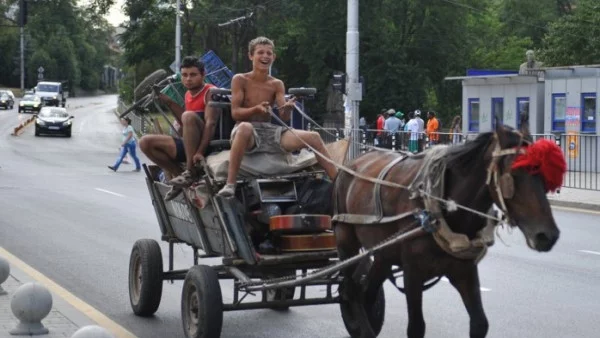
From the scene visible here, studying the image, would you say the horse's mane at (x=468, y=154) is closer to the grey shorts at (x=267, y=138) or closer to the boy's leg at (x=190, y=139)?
the grey shorts at (x=267, y=138)

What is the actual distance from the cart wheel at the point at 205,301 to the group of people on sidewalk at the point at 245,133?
2.19 feet

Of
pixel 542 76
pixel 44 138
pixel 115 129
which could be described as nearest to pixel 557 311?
pixel 542 76

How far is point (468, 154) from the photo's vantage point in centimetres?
682

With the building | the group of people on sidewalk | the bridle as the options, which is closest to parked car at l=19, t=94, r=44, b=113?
the building

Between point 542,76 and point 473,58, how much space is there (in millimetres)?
38181

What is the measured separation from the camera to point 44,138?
5369 centimetres

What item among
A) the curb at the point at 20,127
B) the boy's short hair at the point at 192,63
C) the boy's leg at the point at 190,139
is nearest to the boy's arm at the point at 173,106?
the boy's short hair at the point at 192,63

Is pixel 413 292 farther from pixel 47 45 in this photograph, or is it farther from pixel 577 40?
pixel 47 45

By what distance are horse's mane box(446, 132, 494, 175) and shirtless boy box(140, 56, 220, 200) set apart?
2.71 m

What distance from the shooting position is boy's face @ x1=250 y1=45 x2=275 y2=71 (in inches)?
342

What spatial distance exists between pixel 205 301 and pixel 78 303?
2650 millimetres

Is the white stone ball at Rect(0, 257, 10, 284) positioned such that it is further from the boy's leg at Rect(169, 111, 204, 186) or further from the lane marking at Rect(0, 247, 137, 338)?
the boy's leg at Rect(169, 111, 204, 186)

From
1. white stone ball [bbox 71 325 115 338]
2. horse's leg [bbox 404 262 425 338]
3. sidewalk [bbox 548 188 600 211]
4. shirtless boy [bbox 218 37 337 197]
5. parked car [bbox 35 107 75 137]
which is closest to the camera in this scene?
white stone ball [bbox 71 325 115 338]

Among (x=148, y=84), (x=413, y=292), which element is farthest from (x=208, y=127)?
(x=413, y=292)
